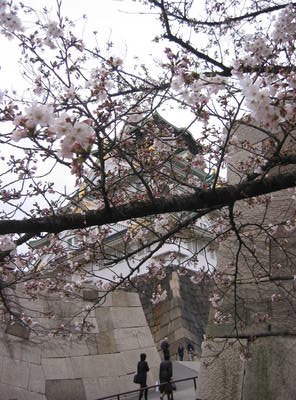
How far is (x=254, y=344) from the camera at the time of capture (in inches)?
175

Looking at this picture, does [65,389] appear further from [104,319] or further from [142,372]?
[104,319]

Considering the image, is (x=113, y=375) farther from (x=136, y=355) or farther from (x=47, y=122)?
(x=47, y=122)

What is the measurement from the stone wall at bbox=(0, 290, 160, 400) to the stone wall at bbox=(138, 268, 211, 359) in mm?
6670

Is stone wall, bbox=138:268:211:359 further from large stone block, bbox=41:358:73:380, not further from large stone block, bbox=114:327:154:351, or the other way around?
large stone block, bbox=41:358:73:380

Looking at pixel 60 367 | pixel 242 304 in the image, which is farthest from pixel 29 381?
pixel 242 304

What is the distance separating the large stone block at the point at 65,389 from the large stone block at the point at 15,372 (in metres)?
0.44

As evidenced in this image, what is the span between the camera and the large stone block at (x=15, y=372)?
7.03 metres

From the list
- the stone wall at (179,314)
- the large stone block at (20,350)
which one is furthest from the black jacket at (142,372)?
the stone wall at (179,314)

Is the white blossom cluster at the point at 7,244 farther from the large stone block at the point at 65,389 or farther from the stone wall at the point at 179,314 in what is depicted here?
the stone wall at the point at 179,314

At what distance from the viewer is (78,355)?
8352 mm

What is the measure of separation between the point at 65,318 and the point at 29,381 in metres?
1.69

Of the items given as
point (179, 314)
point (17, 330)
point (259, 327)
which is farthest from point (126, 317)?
point (179, 314)

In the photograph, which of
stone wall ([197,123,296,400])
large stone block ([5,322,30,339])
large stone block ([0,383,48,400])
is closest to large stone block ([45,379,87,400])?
large stone block ([0,383,48,400])

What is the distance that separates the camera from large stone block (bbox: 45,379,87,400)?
24.3 ft
